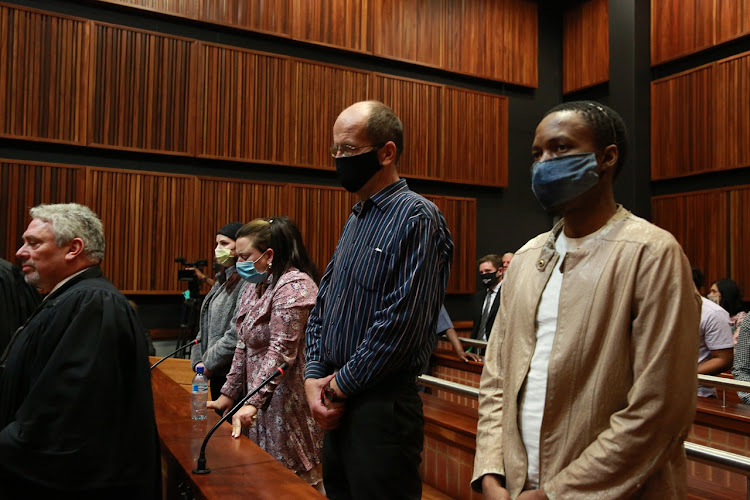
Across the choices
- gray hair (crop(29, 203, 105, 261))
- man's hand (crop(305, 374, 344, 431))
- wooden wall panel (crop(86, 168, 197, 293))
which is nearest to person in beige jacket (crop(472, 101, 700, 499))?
man's hand (crop(305, 374, 344, 431))

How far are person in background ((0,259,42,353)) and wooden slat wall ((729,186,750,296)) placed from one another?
6.22 m

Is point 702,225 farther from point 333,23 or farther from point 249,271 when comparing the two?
point 249,271

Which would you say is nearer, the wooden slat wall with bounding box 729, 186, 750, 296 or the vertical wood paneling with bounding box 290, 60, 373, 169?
the wooden slat wall with bounding box 729, 186, 750, 296

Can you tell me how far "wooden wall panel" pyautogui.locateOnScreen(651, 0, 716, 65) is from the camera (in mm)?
6473

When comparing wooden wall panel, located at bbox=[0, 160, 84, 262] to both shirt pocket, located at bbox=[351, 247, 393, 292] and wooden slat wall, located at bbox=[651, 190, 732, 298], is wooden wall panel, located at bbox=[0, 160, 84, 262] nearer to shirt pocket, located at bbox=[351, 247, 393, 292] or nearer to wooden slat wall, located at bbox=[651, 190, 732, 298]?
shirt pocket, located at bbox=[351, 247, 393, 292]

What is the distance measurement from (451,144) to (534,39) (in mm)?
1943

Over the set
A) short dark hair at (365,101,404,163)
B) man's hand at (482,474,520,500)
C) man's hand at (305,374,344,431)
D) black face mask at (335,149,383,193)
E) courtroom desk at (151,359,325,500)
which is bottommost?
courtroom desk at (151,359,325,500)

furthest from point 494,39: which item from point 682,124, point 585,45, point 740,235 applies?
point 740,235

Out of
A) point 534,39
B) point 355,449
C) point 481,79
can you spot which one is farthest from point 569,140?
point 534,39

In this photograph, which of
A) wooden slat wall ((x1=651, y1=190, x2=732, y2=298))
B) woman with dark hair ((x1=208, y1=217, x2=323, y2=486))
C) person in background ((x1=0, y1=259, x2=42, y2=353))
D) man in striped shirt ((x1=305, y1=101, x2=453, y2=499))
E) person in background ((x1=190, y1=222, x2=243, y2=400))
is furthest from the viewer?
wooden slat wall ((x1=651, y1=190, x2=732, y2=298))

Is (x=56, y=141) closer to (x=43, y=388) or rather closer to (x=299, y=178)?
(x=299, y=178)

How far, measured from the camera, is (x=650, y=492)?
3.39 ft

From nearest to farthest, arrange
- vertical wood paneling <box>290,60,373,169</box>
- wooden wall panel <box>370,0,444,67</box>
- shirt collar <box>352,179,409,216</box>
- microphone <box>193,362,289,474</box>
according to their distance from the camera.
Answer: shirt collar <box>352,179,409,216</box> < microphone <box>193,362,289,474</box> < vertical wood paneling <box>290,60,373,169</box> < wooden wall panel <box>370,0,444,67</box>

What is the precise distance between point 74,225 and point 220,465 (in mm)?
932
